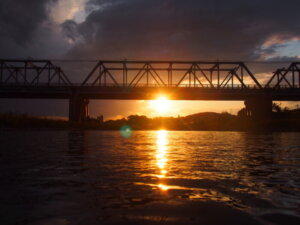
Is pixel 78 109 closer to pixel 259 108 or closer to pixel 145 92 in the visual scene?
pixel 145 92

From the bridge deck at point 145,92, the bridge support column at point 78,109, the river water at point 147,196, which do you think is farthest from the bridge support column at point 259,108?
the river water at point 147,196

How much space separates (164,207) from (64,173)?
3.08m

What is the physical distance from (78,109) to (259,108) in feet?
130

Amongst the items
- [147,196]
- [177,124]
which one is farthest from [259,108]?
[147,196]

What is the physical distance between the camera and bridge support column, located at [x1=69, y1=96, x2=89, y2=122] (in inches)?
2414

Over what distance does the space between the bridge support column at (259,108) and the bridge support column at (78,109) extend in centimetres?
3724

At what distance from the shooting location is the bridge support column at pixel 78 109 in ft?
201

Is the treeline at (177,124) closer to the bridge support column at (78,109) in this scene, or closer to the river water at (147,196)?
the bridge support column at (78,109)

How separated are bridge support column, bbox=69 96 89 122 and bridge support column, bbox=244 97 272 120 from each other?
1466 inches

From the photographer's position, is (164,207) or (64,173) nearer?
(164,207)

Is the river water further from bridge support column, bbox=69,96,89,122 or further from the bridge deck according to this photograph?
the bridge deck

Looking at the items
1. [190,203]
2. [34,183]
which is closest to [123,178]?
[34,183]

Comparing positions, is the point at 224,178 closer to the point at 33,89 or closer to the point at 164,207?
the point at 164,207

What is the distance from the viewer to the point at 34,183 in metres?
5.02
